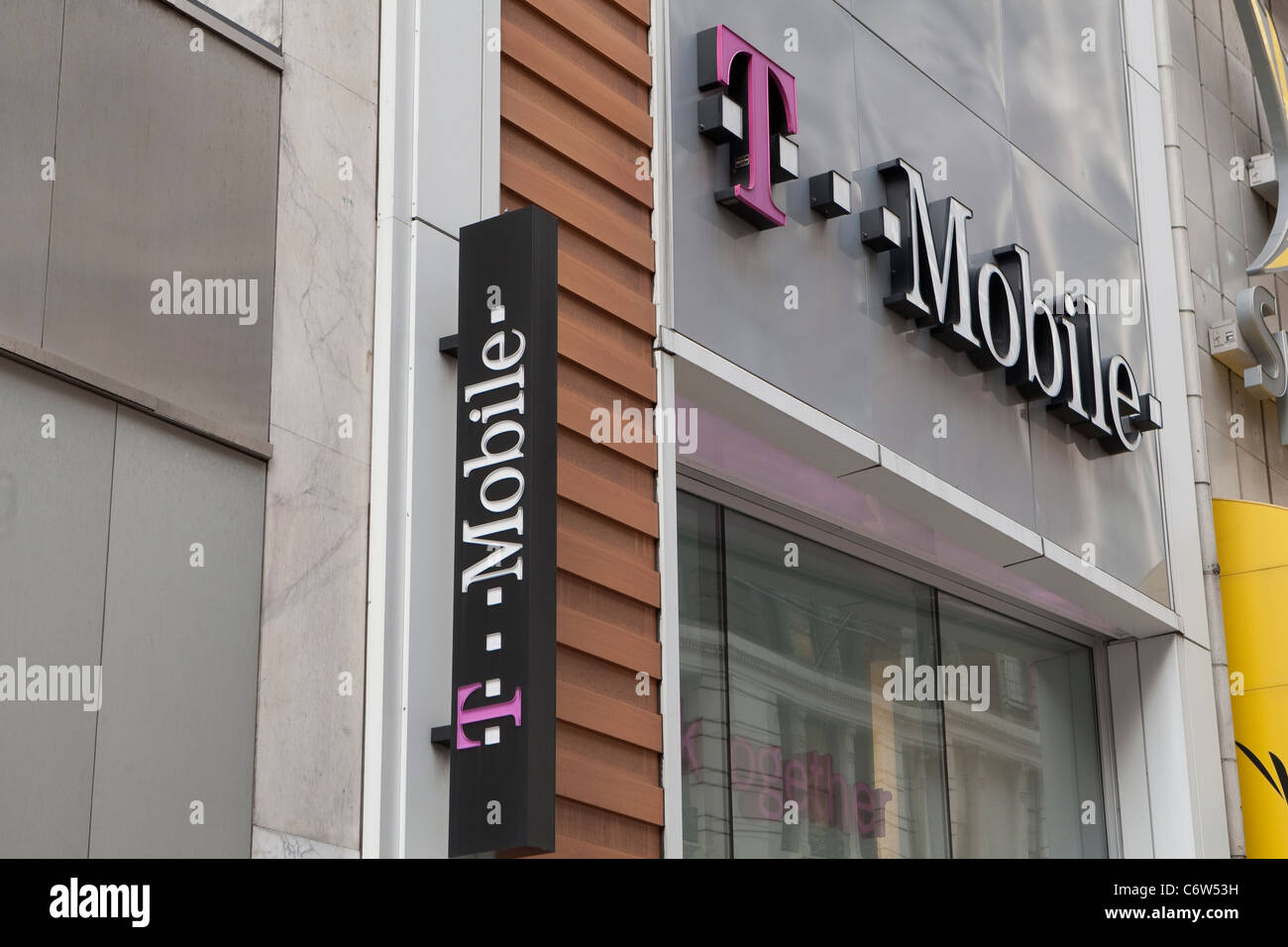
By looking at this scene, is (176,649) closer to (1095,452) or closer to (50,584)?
(50,584)

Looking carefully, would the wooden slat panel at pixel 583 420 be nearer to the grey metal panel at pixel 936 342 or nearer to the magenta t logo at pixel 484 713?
the magenta t logo at pixel 484 713

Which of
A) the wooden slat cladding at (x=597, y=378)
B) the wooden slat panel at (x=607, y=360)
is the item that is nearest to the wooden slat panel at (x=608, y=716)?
the wooden slat cladding at (x=597, y=378)

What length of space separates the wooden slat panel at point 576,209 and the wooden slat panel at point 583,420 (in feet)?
2.75

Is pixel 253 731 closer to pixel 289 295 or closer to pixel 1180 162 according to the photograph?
pixel 289 295

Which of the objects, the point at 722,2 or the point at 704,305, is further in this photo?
the point at 722,2

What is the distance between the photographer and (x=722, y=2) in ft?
31.5

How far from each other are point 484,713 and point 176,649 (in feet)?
3.58

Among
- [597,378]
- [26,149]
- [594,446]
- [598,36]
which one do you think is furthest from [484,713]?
[598,36]

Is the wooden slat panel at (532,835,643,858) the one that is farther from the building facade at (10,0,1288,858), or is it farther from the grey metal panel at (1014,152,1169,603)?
the grey metal panel at (1014,152,1169,603)

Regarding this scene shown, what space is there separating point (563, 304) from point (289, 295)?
1505 mm

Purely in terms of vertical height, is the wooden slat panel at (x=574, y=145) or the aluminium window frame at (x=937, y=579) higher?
the wooden slat panel at (x=574, y=145)

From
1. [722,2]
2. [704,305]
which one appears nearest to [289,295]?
[704,305]

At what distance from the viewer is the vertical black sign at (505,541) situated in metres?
6.16

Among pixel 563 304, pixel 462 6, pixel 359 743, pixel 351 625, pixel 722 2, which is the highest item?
pixel 722 2
